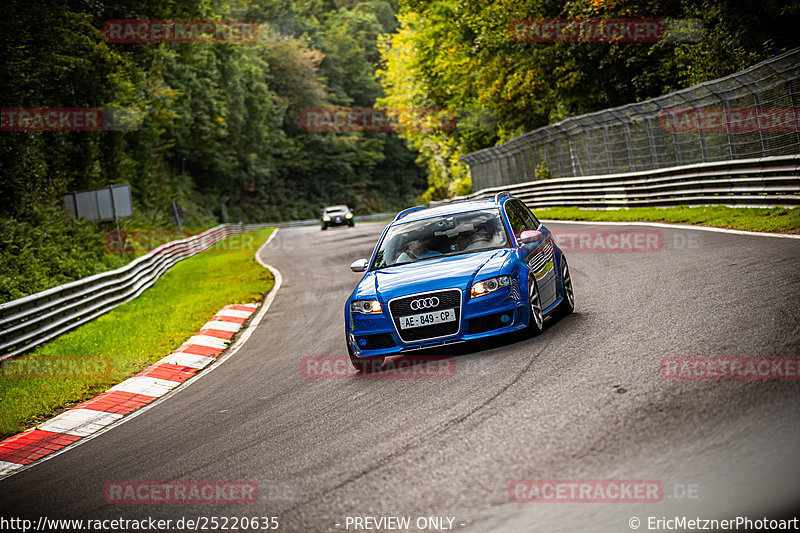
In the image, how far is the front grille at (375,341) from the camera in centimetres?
813

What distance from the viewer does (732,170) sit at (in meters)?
18.0

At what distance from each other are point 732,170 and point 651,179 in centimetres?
483

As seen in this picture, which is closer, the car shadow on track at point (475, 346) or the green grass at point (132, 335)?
the car shadow on track at point (475, 346)

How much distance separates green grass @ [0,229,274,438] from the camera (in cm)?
992

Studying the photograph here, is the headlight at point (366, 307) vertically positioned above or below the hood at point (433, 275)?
below

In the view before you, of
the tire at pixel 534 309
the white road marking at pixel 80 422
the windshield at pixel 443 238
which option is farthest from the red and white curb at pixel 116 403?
the tire at pixel 534 309

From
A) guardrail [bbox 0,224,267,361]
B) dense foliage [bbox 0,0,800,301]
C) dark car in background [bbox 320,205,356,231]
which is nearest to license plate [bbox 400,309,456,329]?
guardrail [bbox 0,224,267,361]

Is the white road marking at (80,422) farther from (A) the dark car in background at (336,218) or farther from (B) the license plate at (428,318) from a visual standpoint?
(A) the dark car in background at (336,218)

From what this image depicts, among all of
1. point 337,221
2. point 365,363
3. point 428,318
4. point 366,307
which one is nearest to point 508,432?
point 428,318

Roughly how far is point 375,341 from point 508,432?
9.97 ft

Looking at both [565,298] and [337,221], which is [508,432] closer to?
[565,298]

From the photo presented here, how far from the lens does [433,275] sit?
820 centimetres

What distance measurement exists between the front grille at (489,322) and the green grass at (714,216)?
730 cm

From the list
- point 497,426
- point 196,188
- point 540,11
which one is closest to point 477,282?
point 497,426
